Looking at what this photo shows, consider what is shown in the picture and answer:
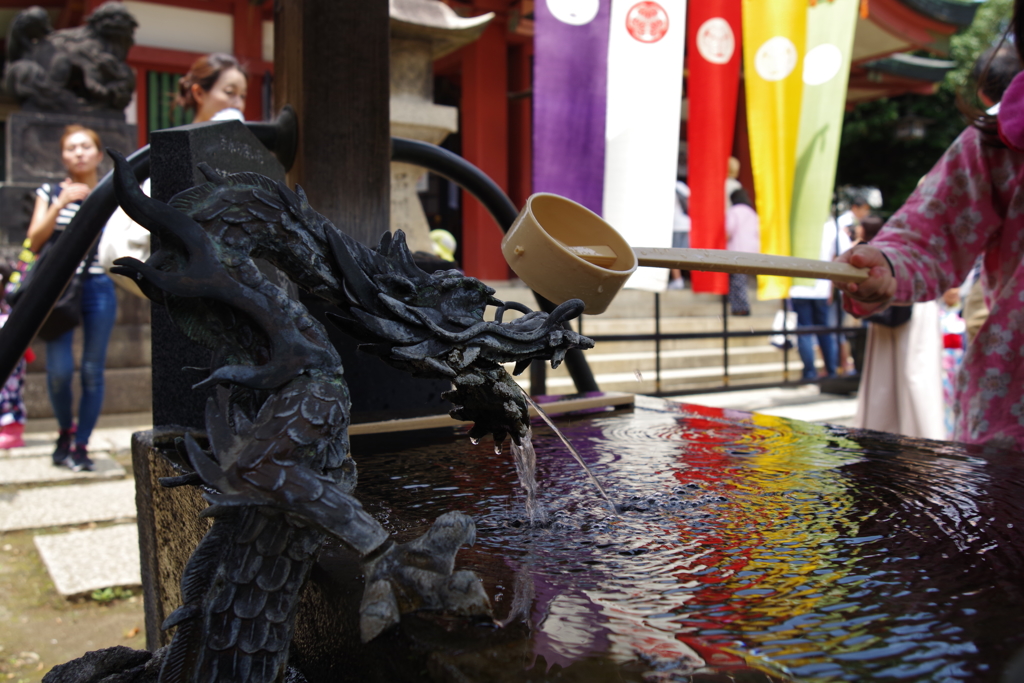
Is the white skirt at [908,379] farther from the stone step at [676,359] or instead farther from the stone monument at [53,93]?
the stone monument at [53,93]

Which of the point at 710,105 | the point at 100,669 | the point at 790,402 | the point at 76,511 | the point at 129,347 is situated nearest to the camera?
the point at 100,669

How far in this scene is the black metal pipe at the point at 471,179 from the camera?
2373 millimetres

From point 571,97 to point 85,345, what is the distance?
337 centimetres

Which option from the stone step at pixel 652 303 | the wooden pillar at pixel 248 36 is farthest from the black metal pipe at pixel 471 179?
the wooden pillar at pixel 248 36

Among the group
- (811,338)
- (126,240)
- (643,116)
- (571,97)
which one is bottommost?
(811,338)

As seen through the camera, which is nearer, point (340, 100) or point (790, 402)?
point (340, 100)

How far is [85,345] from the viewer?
4.54 meters

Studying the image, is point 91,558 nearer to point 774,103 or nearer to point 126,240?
point 126,240

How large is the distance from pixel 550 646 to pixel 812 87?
5.97 meters

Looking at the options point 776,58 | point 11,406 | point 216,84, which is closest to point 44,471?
point 11,406

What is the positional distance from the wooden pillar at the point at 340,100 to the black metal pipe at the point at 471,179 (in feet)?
0.81

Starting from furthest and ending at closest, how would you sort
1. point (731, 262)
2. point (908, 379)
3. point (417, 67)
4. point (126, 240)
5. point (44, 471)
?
1. point (417, 67)
2. point (44, 471)
3. point (908, 379)
4. point (126, 240)
5. point (731, 262)

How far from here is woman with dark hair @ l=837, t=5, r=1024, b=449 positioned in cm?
176

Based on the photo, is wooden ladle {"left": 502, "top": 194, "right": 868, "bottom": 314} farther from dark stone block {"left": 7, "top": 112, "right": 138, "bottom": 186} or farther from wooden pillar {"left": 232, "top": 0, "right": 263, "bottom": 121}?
wooden pillar {"left": 232, "top": 0, "right": 263, "bottom": 121}
